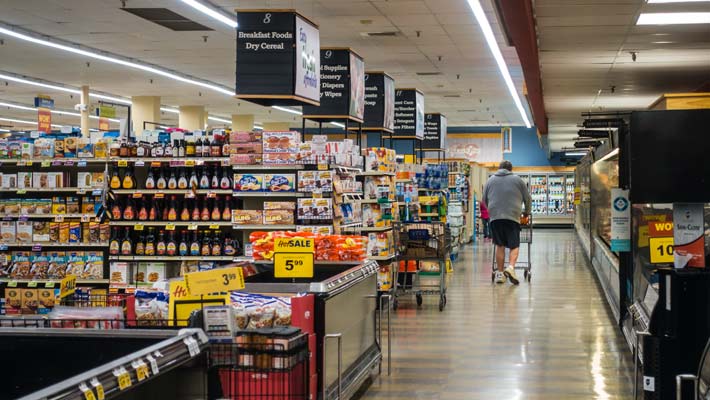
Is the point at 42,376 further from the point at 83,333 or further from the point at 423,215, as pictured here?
the point at 423,215

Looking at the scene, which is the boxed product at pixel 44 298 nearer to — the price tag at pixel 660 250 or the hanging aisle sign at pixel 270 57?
the hanging aisle sign at pixel 270 57

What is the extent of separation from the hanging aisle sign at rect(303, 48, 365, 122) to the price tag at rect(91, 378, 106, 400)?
931 centimetres

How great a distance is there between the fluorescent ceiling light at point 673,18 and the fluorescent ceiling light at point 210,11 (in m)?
5.88

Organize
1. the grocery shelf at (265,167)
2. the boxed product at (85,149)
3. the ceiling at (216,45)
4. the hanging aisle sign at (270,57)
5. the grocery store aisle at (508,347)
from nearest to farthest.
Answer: the grocery store aisle at (508,347), the grocery shelf at (265,167), the hanging aisle sign at (270,57), the boxed product at (85,149), the ceiling at (216,45)

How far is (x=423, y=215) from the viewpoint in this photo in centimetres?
1619

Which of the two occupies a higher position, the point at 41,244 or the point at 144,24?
the point at 144,24

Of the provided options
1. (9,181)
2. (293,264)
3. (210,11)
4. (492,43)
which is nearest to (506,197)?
(492,43)

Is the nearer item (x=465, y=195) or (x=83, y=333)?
(x=83, y=333)

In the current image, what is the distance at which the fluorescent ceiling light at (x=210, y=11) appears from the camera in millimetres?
12219

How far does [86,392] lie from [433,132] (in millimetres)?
18503

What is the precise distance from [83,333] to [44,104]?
20981 millimetres

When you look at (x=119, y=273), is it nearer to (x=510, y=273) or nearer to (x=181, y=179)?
(x=181, y=179)

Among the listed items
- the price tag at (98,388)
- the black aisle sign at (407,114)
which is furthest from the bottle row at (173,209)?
the black aisle sign at (407,114)

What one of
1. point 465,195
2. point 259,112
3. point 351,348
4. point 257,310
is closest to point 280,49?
point 351,348
